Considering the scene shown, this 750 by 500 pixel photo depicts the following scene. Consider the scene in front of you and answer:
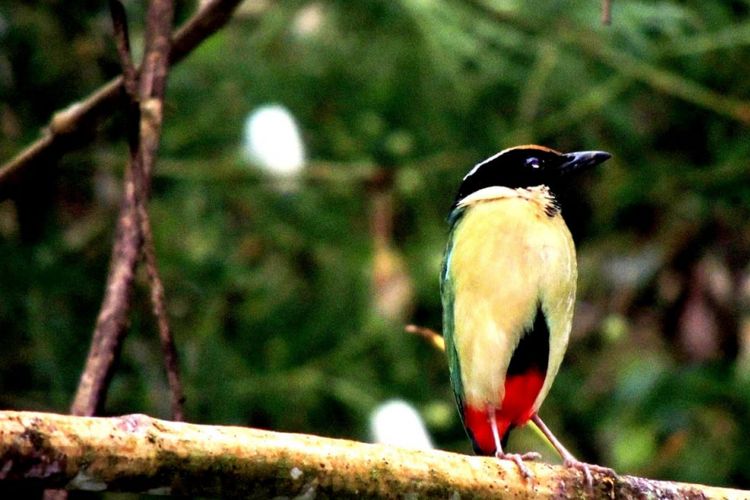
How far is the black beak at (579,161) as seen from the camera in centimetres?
354

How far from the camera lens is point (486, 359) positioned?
3.28 meters

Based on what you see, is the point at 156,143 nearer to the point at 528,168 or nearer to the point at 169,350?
the point at 169,350

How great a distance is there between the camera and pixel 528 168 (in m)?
3.63

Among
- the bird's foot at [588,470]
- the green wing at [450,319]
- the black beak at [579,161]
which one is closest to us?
the bird's foot at [588,470]

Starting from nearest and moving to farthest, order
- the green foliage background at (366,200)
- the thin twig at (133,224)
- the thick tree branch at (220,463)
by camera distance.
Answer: the thick tree branch at (220,463) < the thin twig at (133,224) < the green foliage background at (366,200)

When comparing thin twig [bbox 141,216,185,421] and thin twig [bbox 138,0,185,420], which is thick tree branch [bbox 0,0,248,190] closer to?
thin twig [bbox 138,0,185,420]

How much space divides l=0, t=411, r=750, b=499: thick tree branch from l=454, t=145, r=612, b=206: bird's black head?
1.33 metres

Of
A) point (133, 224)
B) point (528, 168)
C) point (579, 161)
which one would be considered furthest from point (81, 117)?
point (579, 161)

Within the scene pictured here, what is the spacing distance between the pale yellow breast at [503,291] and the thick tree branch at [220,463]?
84cm

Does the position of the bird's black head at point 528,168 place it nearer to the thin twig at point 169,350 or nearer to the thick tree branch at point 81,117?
the thick tree branch at point 81,117

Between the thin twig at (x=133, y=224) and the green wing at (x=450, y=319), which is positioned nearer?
the thin twig at (x=133, y=224)

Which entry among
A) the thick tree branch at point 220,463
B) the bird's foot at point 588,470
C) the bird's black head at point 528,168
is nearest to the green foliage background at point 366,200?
the bird's black head at point 528,168

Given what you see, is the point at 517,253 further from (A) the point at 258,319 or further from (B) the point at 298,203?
(B) the point at 298,203

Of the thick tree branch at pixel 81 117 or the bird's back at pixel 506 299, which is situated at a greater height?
the thick tree branch at pixel 81 117
